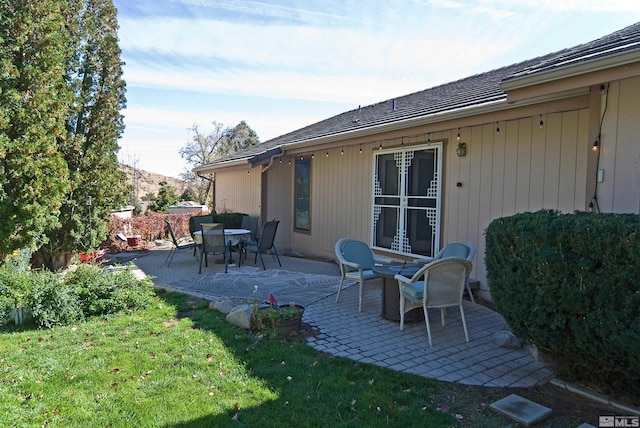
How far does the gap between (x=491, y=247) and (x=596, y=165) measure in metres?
1.37

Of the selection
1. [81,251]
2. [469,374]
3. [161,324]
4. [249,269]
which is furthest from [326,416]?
[81,251]

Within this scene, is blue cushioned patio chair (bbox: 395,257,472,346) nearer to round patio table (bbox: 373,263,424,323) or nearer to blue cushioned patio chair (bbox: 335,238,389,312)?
round patio table (bbox: 373,263,424,323)

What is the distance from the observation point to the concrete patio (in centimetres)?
339

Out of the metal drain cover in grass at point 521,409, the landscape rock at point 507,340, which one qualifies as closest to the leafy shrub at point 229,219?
the landscape rock at point 507,340

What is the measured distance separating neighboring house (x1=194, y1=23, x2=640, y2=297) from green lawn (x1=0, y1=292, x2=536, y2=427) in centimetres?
259

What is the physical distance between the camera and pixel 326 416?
8.91 feet

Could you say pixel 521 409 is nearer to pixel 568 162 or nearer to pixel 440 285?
pixel 440 285

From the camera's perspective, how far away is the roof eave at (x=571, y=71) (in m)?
2.99

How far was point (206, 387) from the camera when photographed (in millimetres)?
3102

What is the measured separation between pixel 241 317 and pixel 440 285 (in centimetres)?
222

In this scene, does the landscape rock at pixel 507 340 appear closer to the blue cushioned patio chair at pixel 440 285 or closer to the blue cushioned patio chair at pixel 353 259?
the blue cushioned patio chair at pixel 440 285

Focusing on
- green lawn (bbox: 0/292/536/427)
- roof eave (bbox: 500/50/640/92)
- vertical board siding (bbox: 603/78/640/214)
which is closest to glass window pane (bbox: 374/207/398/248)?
roof eave (bbox: 500/50/640/92)

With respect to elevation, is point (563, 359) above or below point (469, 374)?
above

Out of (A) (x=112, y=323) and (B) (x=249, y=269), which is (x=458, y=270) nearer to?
(A) (x=112, y=323)
